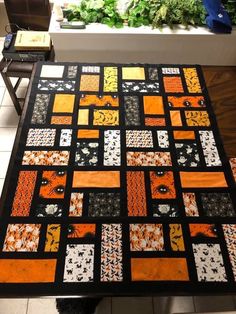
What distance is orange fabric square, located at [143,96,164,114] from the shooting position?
197 centimetres

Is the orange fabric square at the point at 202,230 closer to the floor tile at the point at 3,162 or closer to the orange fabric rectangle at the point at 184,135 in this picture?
the orange fabric rectangle at the point at 184,135

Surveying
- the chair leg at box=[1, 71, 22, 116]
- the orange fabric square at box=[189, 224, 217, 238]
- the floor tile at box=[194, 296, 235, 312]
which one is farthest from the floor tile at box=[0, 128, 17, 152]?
the floor tile at box=[194, 296, 235, 312]

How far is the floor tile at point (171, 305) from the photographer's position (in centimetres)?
203

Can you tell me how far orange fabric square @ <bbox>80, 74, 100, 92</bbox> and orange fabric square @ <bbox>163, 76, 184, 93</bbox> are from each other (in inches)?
20.3

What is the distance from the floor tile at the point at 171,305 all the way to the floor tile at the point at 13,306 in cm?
93

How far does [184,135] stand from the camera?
72.4 inches

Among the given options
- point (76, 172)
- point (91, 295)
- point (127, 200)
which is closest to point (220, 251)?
point (127, 200)

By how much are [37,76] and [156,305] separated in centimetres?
189

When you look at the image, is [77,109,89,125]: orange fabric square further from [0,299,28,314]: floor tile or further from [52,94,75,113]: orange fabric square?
[0,299,28,314]: floor tile

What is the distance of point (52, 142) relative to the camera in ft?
5.81

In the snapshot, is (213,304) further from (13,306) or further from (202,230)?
(13,306)

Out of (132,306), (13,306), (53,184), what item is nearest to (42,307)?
(13,306)

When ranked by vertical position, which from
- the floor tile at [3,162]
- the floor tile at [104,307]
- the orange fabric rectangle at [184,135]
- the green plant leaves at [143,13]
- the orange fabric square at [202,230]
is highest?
the green plant leaves at [143,13]

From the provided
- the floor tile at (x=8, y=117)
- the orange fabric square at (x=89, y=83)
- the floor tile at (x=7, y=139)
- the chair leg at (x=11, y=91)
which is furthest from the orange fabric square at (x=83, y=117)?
the floor tile at (x=8, y=117)
